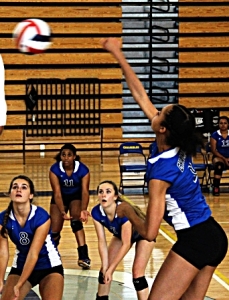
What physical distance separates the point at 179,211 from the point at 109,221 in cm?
236

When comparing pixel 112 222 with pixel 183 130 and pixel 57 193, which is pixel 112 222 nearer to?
pixel 57 193

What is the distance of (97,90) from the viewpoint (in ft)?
58.7

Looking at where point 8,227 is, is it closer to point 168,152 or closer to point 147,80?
point 168,152

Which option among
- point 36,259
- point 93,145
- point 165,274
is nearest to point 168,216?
point 165,274

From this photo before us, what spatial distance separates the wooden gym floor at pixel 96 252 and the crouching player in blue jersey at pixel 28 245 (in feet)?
5.27

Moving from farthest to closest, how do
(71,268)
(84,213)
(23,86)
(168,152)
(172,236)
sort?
(23,86)
(172,236)
(71,268)
(84,213)
(168,152)

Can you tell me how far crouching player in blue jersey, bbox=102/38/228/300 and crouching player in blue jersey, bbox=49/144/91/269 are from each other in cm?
406

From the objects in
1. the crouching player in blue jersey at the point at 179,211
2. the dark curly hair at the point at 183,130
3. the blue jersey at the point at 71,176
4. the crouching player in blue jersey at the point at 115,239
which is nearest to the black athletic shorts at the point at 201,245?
the crouching player in blue jersey at the point at 179,211

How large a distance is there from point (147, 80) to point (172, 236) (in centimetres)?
849

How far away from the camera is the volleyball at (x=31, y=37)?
5429mm

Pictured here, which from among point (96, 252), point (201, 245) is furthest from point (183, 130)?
point (96, 252)

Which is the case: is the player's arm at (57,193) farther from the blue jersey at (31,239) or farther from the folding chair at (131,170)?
the folding chair at (131,170)

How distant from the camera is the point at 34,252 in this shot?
5523mm

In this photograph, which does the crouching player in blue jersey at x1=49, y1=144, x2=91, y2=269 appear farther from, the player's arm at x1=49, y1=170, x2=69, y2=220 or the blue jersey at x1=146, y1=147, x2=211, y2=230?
the blue jersey at x1=146, y1=147, x2=211, y2=230
